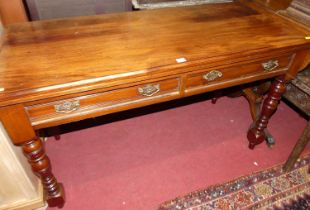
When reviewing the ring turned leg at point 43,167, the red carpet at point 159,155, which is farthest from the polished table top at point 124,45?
the red carpet at point 159,155

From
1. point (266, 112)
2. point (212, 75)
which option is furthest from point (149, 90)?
point (266, 112)

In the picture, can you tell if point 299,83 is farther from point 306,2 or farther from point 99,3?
point 99,3

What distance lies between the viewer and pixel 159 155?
69.8 inches

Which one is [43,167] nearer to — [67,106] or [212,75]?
[67,106]

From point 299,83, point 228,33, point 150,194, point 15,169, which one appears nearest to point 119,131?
point 150,194

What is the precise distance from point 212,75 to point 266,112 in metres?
0.66

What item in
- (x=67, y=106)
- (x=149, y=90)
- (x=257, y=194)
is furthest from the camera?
(x=257, y=194)

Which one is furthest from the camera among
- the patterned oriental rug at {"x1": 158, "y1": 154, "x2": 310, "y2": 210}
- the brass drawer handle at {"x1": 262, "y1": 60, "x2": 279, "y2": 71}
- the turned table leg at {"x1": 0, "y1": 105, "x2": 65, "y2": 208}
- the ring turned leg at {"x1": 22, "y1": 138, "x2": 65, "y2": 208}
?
the patterned oriental rug at {"x1": 158, "y1": 154, "x2": 310, "y2": 210}

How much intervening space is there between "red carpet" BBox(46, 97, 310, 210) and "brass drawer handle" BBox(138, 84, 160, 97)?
2.47ft

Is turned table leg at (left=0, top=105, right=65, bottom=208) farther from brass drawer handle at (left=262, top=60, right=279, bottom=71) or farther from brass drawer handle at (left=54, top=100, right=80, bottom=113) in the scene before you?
brass drawer handle at (left=262, top=60, right=279, bottom=71)

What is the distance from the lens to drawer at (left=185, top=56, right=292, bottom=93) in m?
1.17

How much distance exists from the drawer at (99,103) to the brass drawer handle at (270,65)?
52 cm

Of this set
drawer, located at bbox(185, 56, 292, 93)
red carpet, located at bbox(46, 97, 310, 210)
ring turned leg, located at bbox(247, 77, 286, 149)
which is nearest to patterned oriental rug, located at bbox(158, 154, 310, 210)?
red carpet, located at bbox(46, 97, 310, 210)

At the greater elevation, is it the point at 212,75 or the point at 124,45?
the point at 124,45
